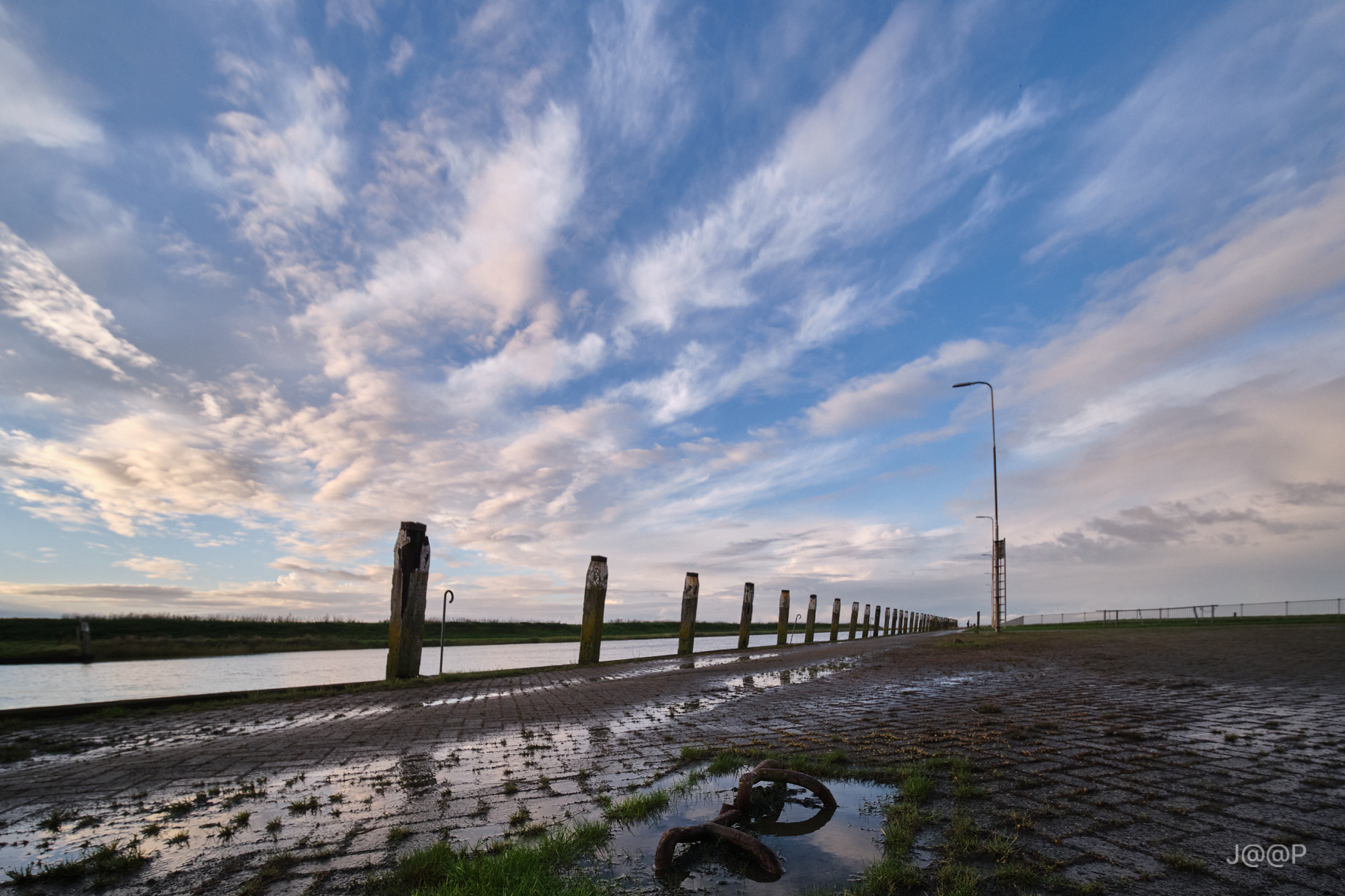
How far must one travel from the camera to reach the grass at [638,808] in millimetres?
3365

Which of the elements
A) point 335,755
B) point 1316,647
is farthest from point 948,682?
point 1316,647

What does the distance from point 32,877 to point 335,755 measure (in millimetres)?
2640

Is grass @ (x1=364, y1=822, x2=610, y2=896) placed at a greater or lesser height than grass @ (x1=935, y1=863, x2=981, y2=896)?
lesser

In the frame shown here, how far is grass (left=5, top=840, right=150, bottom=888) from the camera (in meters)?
2.93

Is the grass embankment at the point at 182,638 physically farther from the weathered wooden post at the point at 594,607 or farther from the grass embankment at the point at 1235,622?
the grass embankment at the point at 1235,622

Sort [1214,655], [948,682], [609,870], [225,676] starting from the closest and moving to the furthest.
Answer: [609,870]
[948,682]
[1214,655]
[225,676]

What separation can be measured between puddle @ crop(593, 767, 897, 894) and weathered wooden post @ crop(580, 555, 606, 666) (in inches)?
497

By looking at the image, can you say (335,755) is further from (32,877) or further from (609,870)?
(609,870)

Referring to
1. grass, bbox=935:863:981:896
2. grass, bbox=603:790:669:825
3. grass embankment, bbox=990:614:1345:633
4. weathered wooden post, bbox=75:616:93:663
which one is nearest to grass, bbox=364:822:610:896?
grass, bbox=603:790:669:825

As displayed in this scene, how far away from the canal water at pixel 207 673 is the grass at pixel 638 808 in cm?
1005

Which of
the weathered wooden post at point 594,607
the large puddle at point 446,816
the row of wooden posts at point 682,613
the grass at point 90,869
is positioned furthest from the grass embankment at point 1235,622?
the grass at point 90,869

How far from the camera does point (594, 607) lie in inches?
639

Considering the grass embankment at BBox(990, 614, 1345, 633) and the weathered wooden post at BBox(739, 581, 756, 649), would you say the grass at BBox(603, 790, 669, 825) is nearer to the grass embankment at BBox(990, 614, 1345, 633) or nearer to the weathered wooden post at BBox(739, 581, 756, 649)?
the weathered wooden post at BBox(739, 581, 756, 649)

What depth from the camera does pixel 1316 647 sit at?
13.4 meters
